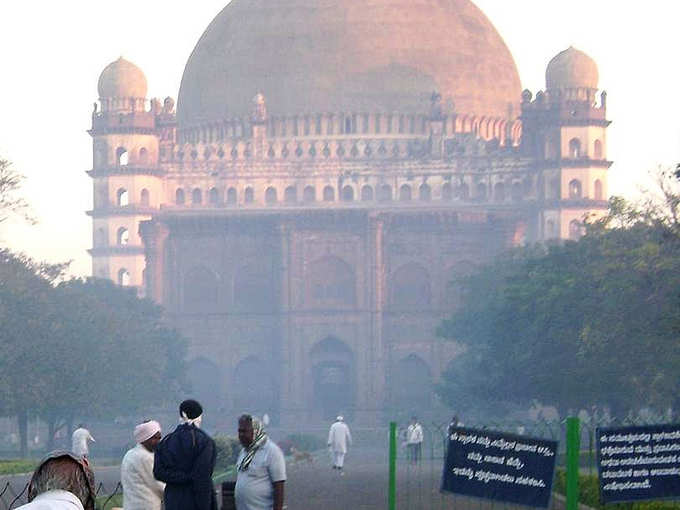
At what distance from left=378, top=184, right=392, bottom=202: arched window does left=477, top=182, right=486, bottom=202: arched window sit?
4146mm

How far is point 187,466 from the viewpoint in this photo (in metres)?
15.4

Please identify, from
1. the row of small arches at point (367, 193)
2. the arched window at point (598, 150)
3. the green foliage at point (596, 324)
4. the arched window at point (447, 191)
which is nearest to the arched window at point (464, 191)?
the row of small arches at point (367, 193)

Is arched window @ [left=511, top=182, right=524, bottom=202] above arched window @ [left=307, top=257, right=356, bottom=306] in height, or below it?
above

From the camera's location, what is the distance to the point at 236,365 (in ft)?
320

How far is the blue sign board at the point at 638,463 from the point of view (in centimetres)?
1677

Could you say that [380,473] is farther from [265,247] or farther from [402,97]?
[402,97]

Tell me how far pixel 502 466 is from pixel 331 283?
81861 mm

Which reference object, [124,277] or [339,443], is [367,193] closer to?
[124,277]

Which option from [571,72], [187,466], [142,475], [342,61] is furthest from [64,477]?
[571,72]

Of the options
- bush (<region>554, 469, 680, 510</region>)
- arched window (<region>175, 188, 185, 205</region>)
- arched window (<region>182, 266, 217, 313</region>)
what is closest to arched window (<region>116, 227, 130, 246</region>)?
arched window (<region>175, 188, 185, 205</region>)

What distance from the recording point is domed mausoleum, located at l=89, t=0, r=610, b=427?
3836 inches

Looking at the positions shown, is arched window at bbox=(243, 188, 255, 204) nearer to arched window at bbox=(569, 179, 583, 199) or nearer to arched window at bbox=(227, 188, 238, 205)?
arched window at bbox=(227, 188, 238, 205)

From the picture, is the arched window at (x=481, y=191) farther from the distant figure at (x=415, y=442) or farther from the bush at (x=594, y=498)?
the bush at (x=594, y=498)

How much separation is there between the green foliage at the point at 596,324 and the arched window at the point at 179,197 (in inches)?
1241
